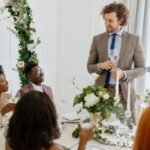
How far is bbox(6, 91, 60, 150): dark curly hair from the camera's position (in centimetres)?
134

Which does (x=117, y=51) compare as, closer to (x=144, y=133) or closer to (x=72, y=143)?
(x=72, y=143)

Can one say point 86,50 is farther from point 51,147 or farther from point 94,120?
point 51,147

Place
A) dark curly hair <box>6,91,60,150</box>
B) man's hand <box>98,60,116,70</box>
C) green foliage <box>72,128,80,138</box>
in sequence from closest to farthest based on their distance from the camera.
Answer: dark curly hair <box>6,91,60,150</box> → green foliage <box>72,128,80,138</box> → man's hand <box>98,60,116,70</box>

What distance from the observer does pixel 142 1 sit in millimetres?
3469

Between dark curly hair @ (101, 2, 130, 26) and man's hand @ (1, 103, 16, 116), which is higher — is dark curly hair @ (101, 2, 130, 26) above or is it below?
above

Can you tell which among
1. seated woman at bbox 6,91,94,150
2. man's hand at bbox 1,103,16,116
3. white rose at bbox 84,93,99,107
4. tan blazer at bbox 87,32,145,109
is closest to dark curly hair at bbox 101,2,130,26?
tan blazer at bbox 87,32,145,109

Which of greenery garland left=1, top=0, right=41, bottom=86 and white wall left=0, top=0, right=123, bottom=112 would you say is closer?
greenery garland left=1, top=0, right=41, bottom=86

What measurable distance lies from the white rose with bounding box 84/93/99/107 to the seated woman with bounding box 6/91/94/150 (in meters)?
0.44

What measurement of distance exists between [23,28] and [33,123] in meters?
1.60

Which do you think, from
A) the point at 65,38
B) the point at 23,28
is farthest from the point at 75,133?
the point at 65,38

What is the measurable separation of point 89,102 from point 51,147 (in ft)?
1.55

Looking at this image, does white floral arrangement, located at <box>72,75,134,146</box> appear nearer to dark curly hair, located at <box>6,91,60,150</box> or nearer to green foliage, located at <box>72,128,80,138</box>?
green foliage, located at <box>72,128,80,138</box>

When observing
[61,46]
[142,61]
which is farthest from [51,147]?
[61,46]

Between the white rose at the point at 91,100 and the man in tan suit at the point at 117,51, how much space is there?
0.75m
